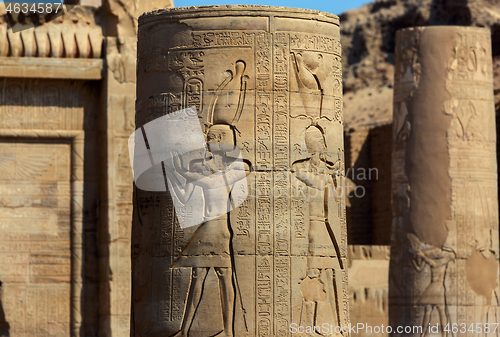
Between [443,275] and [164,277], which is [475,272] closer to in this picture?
[443,275]

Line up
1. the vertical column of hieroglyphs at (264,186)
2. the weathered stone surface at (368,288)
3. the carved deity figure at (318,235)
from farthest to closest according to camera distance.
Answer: the weathered stone surface at (368,288)
the carved deity figure at (318,235)
the vertical column of hieroglyphs at (264,186)

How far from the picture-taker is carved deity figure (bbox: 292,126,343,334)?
7.21 m

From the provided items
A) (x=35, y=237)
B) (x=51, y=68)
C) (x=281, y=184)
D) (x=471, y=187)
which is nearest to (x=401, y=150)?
(x=471, y=187)

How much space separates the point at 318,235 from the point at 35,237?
492 cm

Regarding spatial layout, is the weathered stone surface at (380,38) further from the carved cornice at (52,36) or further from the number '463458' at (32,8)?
the number '463458' at (32,8)

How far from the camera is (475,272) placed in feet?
42.8

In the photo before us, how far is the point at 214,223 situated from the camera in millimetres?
7129

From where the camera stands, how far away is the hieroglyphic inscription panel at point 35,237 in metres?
11.1

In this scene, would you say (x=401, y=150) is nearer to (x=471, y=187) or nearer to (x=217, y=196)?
(x=471, y=187)

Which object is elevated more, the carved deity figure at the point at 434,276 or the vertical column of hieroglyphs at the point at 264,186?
the vertical column of hieroglyphs at the point at 264,186

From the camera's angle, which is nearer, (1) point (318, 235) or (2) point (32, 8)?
(1) point (318, 235)

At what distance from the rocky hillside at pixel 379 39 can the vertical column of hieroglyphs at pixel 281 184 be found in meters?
25.5

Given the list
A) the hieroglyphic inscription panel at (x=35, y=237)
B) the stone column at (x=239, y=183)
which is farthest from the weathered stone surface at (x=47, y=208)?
the stone column at (x=239, y=183)

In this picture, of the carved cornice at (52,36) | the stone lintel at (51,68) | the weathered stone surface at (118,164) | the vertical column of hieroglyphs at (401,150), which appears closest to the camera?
the weathered stone surface at (118,164)
